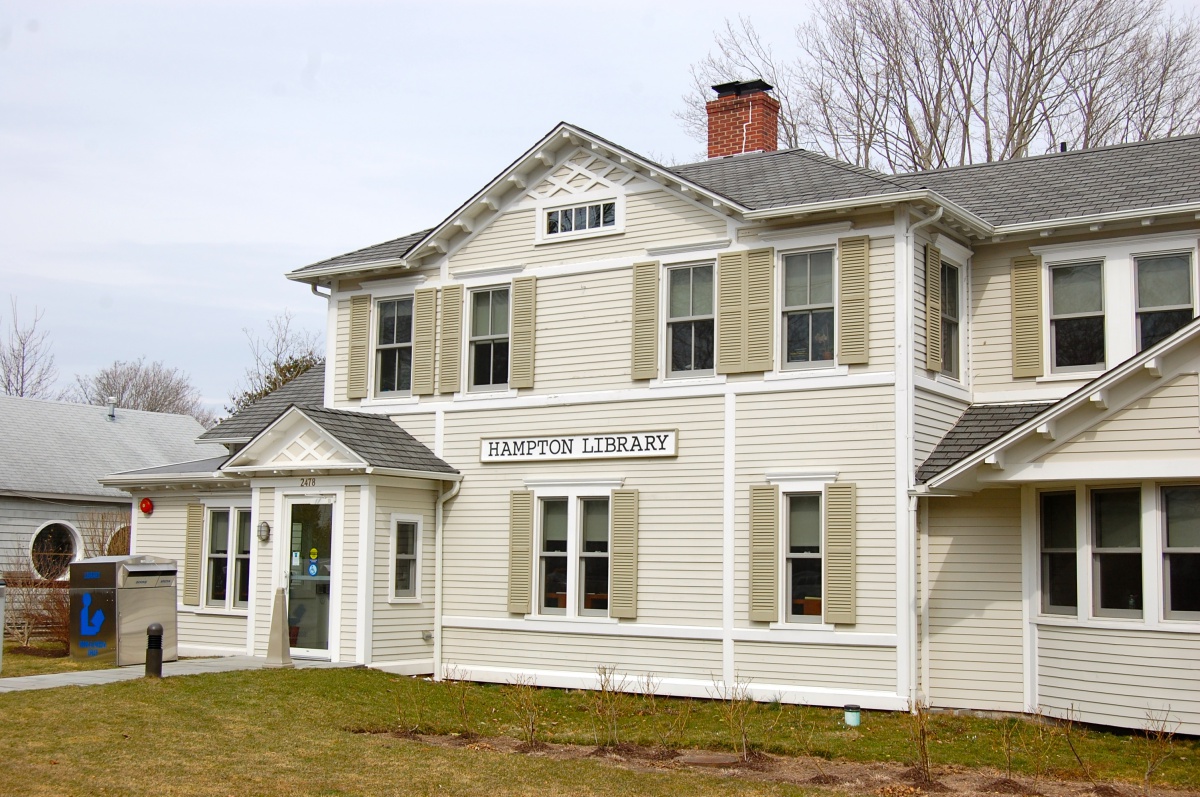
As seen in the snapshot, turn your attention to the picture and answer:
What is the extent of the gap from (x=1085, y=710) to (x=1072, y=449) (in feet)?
9.88

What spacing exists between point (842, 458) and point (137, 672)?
9.35 m

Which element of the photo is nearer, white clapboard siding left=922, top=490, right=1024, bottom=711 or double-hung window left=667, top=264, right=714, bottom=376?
white clapboard siding left=922, top=490, right=1024, bottom=711

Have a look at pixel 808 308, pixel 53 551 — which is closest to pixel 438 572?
pixel 808 308

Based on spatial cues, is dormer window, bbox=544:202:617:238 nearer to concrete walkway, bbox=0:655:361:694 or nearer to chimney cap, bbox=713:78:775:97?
chimney cap, bbox=713:78:775:97

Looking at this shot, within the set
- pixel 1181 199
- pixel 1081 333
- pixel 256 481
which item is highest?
pixel 1181 199

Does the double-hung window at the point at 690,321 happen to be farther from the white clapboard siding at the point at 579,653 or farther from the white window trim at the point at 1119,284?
the white window trim at the point at 1119,284

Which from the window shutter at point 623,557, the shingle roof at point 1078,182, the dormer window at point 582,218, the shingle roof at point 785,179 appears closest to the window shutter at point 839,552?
the window shutter at point 623,557

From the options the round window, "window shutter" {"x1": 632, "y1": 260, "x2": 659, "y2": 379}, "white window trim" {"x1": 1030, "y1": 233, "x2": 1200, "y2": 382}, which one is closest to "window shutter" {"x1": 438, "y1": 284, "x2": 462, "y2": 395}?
"window shutter" {"x1": 632, "y1": 260, "x2": 659, "y2": 379}

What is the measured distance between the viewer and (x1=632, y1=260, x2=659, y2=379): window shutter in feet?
58.4

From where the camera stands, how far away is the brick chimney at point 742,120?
21641mm

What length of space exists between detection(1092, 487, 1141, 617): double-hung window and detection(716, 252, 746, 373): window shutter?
15.7 ft

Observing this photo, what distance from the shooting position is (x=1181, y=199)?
16.0 meters

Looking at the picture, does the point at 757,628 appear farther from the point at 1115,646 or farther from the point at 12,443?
the point at 12,443

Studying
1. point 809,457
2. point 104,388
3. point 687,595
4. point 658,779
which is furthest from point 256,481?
point 104,388
